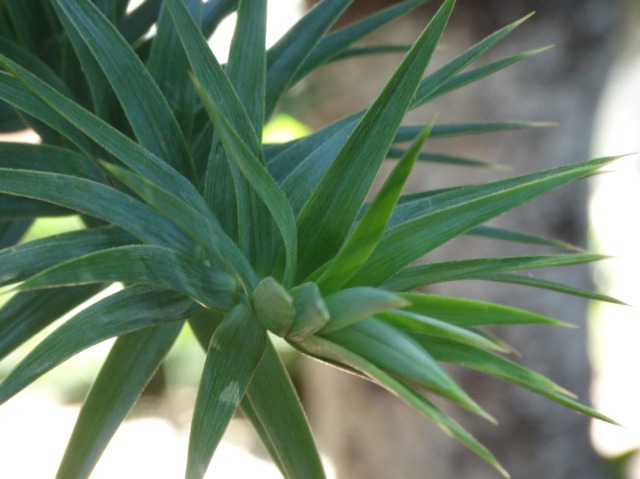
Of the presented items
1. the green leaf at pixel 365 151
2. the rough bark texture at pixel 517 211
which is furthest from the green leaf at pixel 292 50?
the rough bark texture at pixel 517 211

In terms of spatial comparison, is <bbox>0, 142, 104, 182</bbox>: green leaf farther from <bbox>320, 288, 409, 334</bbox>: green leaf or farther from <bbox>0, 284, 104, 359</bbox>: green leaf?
<bbox>320, 288, 409, 334</bbox>: green leaf

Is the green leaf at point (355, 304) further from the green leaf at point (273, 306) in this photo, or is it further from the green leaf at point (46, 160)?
the green leaf at point (46, 160)

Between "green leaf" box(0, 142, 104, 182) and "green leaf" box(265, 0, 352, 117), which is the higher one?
"green leaf" box(265, 0, 352, 117)

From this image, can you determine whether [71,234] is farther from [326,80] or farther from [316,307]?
[326,80]

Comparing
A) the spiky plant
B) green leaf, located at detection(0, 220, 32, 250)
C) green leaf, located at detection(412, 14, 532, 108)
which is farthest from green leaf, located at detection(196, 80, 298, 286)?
green leaf, located at detection(0, 220, 32, 250)

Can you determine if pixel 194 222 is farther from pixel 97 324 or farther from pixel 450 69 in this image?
pixel 450 69

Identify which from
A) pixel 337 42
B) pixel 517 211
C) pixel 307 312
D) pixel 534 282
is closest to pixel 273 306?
pixel 307 312
